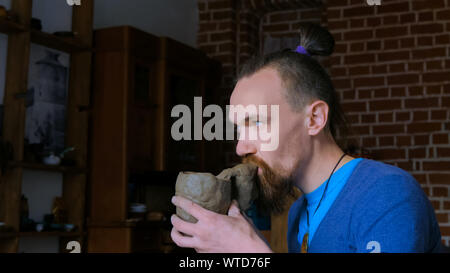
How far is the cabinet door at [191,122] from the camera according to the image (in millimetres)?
3779

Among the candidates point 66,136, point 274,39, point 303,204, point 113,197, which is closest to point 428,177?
point 274,39

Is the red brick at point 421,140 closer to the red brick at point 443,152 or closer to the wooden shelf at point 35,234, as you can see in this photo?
the red brick at point 443,152

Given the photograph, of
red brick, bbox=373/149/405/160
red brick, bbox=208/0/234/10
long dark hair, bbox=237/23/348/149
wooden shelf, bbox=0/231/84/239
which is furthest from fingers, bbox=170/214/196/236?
red brick, bbox=208/0/234/10

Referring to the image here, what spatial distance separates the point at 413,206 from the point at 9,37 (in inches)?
101

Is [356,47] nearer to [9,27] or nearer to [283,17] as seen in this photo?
[283,17]

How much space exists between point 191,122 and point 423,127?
1593 millimetres

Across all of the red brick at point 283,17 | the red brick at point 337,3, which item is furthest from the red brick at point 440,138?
the red brick at point 283,17

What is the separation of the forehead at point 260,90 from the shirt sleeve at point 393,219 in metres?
0.31

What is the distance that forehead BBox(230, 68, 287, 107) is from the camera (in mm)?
1248

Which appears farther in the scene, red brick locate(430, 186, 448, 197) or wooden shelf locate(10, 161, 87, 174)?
red brick locate(430, 186, 448, 197)

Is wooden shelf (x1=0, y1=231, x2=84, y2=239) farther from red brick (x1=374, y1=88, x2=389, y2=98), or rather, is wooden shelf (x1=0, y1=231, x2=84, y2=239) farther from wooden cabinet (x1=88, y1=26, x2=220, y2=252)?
red brick (x1=374, y1=88, x2=389, y2=98)

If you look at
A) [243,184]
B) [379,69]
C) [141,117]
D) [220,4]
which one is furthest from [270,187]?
[220,4]

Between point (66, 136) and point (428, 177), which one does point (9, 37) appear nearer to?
point (66, 136)

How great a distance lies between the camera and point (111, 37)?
346 centimetres
